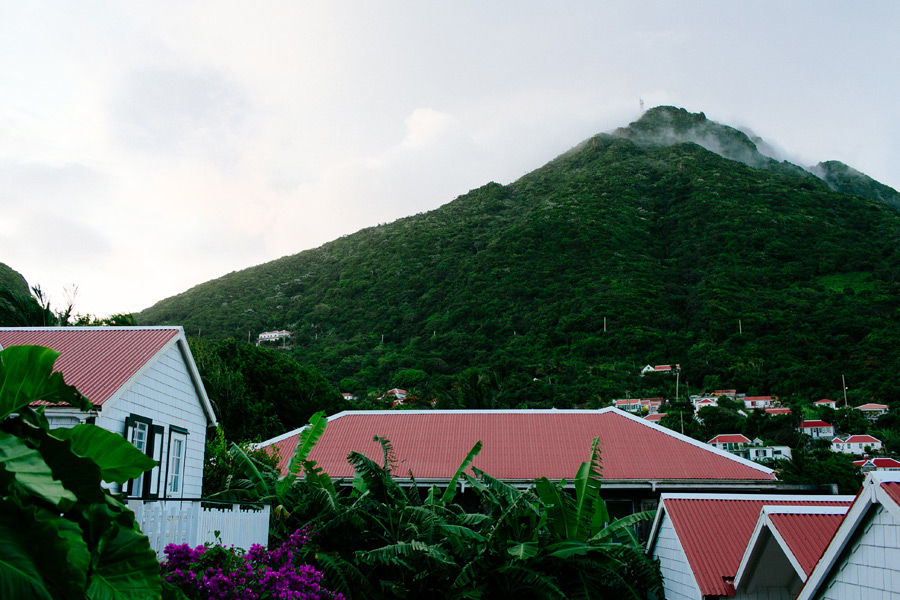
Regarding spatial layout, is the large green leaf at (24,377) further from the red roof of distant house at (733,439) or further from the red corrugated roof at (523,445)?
the red roof of distant house at (733,439)

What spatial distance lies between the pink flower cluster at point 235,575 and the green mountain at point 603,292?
43839mm

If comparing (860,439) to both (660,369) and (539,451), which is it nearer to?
(660,369)

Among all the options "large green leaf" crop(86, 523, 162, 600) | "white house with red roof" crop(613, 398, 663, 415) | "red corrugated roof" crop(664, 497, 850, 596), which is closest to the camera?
"large green leaf" crop(86, 523, 162, 600)

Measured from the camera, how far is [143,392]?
41.4ft

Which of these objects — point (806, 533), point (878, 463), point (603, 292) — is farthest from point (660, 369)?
point (806, 533)

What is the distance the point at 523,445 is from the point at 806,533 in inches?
504

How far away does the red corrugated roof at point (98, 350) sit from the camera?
38.4 feet

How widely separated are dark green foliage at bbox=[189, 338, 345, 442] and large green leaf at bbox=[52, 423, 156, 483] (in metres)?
22.1

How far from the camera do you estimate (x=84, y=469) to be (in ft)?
12.9

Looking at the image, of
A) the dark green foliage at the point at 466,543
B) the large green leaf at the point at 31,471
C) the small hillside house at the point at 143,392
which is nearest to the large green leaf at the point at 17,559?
the large green leaf at the point at 31,471

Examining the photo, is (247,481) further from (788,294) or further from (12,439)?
(788,294)

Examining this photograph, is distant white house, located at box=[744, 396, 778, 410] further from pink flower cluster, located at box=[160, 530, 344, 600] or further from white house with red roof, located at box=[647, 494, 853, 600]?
pink flower cluster, located at box=[160, 530, 344, 600]

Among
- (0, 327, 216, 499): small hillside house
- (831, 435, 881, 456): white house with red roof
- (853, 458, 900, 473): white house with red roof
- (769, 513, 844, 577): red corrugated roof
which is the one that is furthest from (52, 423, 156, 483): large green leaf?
(831, 435, 881, 456): white house with red roof

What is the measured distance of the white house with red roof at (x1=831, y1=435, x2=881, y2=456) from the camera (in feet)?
182
